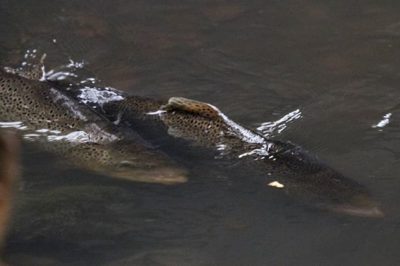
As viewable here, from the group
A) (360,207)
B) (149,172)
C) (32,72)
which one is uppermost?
(32,72)

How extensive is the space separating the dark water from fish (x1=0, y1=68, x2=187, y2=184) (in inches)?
4.2

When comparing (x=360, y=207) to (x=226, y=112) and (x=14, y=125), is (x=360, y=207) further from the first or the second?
(x=14, y=125)

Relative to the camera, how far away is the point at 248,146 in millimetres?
4215

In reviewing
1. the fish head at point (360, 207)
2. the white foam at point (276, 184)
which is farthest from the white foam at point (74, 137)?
the fish head at point (360, 207)

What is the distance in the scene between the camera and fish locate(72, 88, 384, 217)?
3.72 metres

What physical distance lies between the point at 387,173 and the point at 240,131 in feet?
3.13

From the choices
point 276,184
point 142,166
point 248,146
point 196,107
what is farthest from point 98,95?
point 276,184

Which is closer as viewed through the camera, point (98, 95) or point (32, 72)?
point (98, 95)

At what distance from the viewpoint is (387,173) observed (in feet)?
13.9

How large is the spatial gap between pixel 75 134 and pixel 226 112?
3.82 feet

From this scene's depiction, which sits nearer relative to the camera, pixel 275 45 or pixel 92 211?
pixel 92 211

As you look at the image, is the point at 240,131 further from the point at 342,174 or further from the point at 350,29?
the point at 350,29

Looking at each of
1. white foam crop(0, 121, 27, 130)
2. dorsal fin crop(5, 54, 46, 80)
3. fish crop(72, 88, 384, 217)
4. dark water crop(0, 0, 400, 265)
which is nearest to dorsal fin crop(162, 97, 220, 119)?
fish crop(72, 88, 384, 217)

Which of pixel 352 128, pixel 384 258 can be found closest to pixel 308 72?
pixel 352 128
